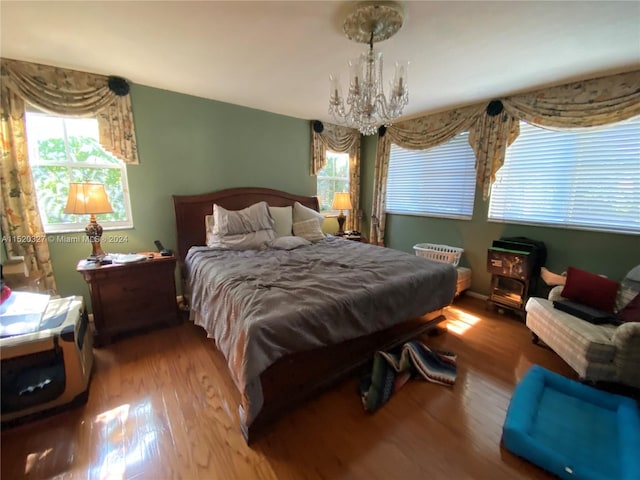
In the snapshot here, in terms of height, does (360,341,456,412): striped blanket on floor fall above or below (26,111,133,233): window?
below

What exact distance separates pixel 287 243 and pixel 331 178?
1939mm

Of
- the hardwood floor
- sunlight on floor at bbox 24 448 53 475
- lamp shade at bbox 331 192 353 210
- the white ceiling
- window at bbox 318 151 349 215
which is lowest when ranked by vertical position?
the hardwood floor

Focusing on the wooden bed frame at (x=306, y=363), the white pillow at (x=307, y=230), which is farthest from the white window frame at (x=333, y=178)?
the wooden bed frame at (x=306, y=363)

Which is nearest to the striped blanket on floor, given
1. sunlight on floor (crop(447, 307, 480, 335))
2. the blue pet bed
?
the blue pet bed

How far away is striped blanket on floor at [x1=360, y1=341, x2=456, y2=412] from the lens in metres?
1.68

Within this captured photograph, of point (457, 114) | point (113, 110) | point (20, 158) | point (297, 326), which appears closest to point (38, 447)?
point (297, 326)

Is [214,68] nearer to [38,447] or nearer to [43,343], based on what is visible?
[43,343]

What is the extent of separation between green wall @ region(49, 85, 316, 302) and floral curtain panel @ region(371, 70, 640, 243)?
6.25 ft

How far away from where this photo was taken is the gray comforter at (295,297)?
1372 mm

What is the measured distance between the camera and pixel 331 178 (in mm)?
4449

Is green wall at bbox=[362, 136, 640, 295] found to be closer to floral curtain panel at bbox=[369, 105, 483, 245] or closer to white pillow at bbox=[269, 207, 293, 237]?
floral curtain panel at bbox=[369, 105, 483, 245]

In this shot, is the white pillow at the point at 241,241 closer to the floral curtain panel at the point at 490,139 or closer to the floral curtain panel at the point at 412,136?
the floral curtain panel at the point at 412,136

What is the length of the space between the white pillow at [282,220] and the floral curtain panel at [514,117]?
77.2 inches

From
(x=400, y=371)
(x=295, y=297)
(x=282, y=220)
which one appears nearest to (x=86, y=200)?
(x=282, y=220)
